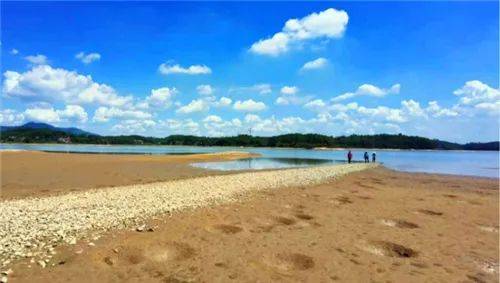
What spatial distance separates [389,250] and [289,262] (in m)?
3.21

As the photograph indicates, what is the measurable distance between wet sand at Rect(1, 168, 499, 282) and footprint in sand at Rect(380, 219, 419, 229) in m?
0.04

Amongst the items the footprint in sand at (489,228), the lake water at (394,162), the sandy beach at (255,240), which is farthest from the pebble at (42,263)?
the lake water at (394,162)

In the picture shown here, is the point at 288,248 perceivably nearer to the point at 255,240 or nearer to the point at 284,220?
the point at 255,240

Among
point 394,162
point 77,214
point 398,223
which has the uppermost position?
point 77,214

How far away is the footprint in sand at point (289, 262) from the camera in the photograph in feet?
29.7

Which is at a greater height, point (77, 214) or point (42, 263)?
point (77, 214)

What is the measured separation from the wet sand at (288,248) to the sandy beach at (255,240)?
3 cm

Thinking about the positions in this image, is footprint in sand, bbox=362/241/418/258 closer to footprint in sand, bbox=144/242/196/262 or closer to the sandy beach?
the sandy beach

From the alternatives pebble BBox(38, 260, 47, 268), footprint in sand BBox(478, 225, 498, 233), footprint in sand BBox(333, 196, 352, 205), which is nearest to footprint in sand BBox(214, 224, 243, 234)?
pebble BBox(38, 260, 47, 268)

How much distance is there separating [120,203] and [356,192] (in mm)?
13073

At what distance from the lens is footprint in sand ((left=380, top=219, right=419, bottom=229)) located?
13.5 m

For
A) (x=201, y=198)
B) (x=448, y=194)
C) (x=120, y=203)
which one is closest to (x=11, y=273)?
(x=120, y=203)

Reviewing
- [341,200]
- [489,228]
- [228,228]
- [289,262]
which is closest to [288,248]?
[289,262]

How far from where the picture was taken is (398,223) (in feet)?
45.4
